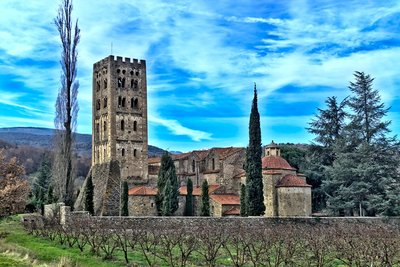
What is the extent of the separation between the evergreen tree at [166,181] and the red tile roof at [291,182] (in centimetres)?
928

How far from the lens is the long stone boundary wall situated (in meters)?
31.5

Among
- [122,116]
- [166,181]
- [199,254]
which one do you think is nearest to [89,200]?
[166,181]

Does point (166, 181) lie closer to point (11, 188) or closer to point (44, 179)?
point (44, 179)

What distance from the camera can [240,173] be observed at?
53.8 m

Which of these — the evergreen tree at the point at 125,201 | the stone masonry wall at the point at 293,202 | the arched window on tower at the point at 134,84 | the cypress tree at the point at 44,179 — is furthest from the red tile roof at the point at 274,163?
the cypress tree at the point at 44,179

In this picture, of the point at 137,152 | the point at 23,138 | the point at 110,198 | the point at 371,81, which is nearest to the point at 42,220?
the point at 110,198

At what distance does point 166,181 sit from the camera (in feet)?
159

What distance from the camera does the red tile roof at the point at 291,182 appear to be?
4558 centimetres

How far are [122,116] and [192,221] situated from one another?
78.9 feet

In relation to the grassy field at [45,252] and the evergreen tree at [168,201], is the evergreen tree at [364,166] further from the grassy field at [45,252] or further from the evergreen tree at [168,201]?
the grassy field at [45,252]

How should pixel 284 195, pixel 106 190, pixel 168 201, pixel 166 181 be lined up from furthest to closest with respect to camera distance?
pixel 106 190 < pixel 166 181 < pixel 168 201 < pixel 284 195

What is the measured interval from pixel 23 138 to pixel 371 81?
149140mm

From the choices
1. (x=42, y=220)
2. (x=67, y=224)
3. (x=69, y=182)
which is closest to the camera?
(x=67, y=224)

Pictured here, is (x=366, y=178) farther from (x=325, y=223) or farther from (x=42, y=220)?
(x=42, y=220)
